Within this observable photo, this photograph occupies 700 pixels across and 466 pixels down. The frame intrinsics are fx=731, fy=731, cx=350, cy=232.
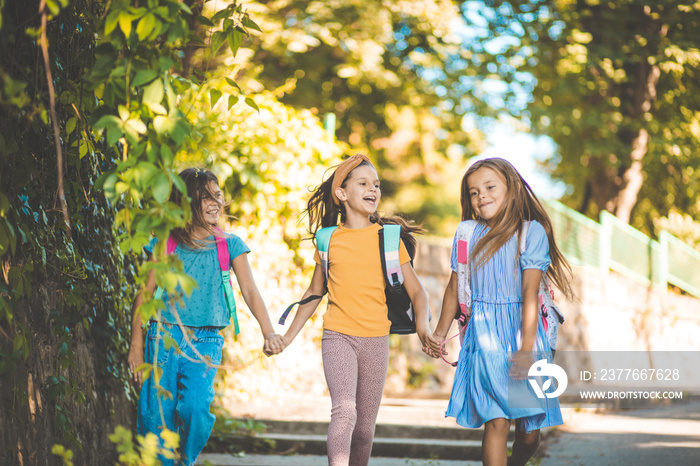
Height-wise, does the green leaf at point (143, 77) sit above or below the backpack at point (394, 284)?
above

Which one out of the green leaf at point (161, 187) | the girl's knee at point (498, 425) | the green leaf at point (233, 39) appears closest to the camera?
the green leaf at point (161, 187)

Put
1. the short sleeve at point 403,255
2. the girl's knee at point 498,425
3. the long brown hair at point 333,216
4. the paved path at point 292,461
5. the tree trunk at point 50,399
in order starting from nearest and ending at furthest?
the tree trunk at point 50,399
the girl's knee at point 498,425
the short sleeve at point 403,255
the long brown hair at point 333,216
the paved path at point 292,461

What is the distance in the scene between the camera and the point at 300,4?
1032 cm

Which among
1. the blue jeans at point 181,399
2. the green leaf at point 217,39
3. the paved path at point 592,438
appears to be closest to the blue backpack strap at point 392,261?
the blue jeans at point 181,399

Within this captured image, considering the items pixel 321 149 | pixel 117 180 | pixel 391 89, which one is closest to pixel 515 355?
pixel 117 180

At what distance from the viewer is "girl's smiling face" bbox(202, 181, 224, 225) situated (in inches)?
145

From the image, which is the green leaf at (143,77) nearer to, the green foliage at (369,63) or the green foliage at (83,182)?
the green foliage at (83,182)

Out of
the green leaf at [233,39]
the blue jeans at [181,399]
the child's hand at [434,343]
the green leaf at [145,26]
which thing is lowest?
the blue jeans at [181,399]

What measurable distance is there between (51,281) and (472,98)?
Answer: 9.48 meters

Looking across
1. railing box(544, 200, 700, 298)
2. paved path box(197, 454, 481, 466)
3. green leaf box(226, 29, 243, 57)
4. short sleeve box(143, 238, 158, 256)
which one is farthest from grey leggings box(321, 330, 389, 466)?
railing box(544, 200, 700, 298)

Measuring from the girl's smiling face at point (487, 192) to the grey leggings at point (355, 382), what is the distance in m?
0.82

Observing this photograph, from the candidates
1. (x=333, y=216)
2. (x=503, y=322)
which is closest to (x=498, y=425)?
(x=503, y=322)

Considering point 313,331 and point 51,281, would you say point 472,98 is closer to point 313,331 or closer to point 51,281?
point 313,331

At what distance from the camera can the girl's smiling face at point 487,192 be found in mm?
3699
